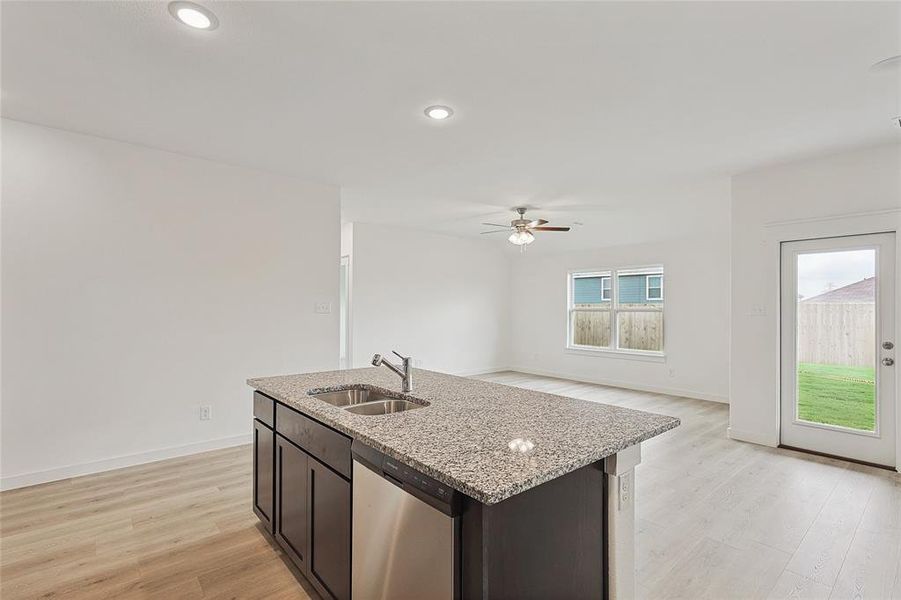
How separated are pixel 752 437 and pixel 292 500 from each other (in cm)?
415

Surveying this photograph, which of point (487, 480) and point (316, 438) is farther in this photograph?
point (316, 438)

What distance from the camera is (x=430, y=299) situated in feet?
24.5

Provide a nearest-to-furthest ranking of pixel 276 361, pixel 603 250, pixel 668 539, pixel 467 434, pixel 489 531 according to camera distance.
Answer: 1. pixel 489 531
2. pixel 467 434
3. pixel 668 539
4. pixel 276 361
5. pixel 603 250

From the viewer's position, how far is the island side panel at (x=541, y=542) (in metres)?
1.17

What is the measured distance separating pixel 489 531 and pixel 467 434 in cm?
40

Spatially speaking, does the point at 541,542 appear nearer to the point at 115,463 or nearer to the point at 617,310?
the point at 115,463

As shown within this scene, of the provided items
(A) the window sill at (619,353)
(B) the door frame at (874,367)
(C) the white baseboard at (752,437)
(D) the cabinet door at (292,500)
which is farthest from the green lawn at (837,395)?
(D) the cabinet door at (292,500)

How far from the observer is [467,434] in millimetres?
1523

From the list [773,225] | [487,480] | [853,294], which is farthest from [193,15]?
[853,294]

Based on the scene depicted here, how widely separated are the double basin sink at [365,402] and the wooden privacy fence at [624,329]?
5644 millimetres

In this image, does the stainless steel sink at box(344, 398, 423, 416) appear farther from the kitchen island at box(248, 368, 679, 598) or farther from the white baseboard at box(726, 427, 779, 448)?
the white baseboard at box(726, 427, 779, 448)

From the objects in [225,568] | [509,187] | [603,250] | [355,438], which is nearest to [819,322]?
[509,187]

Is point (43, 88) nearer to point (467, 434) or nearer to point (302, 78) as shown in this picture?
point (302, 78)

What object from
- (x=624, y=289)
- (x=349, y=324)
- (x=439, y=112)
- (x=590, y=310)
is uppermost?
(x=439, y=112)
